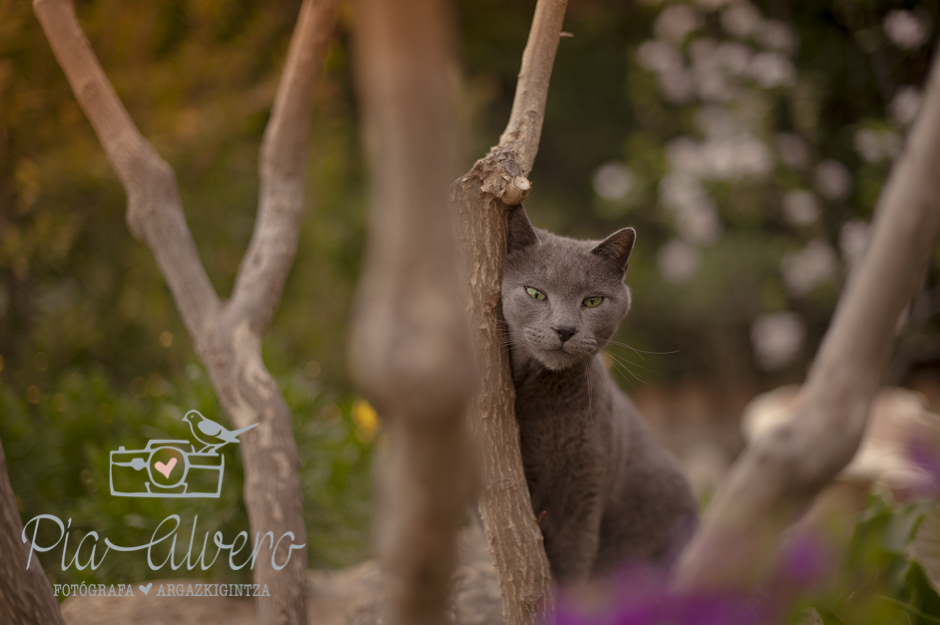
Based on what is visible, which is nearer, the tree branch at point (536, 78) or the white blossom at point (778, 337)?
the tree branch at point (536, 78)

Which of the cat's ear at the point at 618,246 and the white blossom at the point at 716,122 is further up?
the white blossom at the point at 716,122

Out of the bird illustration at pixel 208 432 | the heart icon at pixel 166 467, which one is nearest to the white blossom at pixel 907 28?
the bird illustration at pixel 208 432

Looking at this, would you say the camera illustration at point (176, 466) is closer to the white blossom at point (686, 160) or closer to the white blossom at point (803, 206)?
the white blossom at point (686, 160)

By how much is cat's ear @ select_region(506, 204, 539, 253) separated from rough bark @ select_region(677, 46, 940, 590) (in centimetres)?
54

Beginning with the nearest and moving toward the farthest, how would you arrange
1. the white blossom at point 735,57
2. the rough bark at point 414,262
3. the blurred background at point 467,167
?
the rough bark at point 414,262, the blurred background at point 467,167, the white blossom at point 735,57

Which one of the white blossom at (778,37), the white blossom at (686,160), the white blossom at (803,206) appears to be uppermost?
the white blossom at (778,37)

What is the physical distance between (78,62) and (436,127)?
1384 millimetres

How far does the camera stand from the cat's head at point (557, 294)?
1.15 m

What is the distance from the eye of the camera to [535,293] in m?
1.17

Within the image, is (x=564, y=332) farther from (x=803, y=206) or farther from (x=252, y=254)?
(x=803, y=206)

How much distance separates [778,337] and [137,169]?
153 inches

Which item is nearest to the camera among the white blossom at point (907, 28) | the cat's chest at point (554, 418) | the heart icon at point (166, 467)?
the cat's chest at point (554, 418)

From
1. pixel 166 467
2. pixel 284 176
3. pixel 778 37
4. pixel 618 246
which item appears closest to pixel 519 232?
pixel 618 246

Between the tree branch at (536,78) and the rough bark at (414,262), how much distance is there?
593 millimetres
